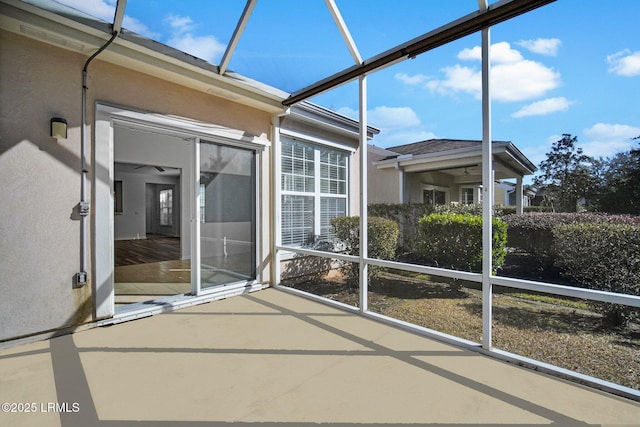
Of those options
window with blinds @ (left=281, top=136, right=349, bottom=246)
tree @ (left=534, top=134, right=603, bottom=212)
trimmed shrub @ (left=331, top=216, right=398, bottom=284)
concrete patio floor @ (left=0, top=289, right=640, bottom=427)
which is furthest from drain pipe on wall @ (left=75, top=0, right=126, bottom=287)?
tree @ (left=534, top=134, right=603, bottom=212)

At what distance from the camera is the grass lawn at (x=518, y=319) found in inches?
123

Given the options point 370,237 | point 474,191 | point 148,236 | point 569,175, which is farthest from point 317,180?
point 474,191

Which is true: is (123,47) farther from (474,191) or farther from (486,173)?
(474,191)

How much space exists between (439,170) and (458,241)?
4292mm

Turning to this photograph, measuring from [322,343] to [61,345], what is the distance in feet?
7.96

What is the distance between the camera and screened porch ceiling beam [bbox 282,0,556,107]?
97.3 inches

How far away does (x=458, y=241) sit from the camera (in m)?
5.64

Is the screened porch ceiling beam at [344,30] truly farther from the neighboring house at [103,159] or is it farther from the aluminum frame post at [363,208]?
the neighboring house at [103,159]

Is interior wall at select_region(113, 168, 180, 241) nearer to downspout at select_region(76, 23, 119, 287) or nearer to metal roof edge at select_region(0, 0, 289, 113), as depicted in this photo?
metal roof edge at select_region(0, 0, 289, 113)

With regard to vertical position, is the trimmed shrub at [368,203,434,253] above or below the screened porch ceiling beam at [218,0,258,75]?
below

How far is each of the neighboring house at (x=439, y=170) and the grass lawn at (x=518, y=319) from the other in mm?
3580

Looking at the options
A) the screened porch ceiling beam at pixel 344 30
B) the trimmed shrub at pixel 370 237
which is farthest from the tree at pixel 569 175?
the screened porch ceiling beam at pixel 344 30

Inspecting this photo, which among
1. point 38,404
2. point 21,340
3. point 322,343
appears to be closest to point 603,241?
point 322,343

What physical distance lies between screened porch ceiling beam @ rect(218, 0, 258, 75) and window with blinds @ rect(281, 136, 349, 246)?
172cm
